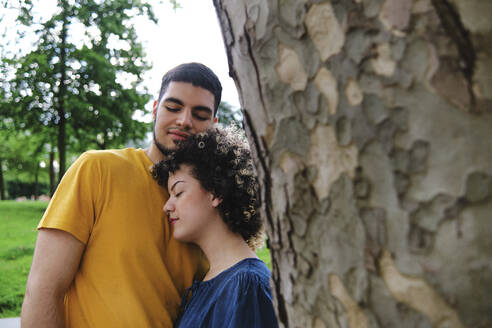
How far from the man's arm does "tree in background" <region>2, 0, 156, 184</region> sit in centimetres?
1082

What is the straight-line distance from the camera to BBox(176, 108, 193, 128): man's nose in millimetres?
2544

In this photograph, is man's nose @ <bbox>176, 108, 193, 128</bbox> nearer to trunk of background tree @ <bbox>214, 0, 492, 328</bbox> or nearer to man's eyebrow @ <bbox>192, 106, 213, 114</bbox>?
man's eyebrow @ <bbox>192, 106, 213, 114</bbox>

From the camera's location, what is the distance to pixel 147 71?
13.6 metres

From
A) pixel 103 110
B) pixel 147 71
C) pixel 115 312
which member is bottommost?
pixel 115 312

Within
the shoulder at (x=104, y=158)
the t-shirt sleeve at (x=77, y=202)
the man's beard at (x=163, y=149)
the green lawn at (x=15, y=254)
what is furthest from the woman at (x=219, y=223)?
the green lawn at (x=15, y=254)

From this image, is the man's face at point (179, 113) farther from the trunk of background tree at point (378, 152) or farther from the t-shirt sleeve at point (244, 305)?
the trunk of background tree at point (378, 152)

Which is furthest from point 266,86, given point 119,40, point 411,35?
point 119,40

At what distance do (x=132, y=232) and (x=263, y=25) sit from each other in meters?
1.55

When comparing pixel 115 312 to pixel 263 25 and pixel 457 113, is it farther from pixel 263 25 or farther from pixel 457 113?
pixel 457 113

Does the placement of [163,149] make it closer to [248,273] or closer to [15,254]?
[248,273]

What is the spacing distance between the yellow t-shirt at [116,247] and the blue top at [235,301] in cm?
18

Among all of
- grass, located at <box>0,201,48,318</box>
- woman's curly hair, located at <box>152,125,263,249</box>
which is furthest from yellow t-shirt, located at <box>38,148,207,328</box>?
grass, located at <box>0,201,48,318</box>

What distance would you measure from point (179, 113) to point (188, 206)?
663mm

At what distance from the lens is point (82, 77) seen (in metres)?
12.4
